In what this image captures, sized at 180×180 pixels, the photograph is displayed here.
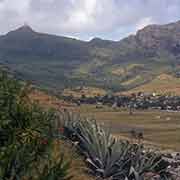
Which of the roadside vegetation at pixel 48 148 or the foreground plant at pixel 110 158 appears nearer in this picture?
the roadside vegetation at pixel 48 148

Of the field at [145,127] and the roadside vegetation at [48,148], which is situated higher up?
the roadside vegetation at [48,148]

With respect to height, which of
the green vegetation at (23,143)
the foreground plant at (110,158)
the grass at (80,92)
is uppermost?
the grass at (80,92)

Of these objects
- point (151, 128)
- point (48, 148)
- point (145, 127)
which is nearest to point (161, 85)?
point (145, 127)

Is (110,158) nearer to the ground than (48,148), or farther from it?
nearer to the ground

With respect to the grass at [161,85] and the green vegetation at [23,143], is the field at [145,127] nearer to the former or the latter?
the green vegetation at [23,143]

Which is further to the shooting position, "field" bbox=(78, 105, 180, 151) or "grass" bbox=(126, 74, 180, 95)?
"grass" bbox=(126, 74, 180, 95)

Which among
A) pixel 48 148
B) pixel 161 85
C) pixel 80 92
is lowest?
pixel 48 148

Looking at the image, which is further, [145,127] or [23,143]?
[145,127]

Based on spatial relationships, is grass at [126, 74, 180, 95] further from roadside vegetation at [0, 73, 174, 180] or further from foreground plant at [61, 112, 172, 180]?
foreground plant at [61, 112, 172, 180]

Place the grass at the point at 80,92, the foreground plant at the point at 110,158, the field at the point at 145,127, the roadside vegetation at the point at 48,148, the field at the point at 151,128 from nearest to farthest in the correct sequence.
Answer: the roadside vegetation at the point at 48,148, the foreground plant at the point at 110,158, the field at the point at 145,127, the field at the point at 151,128, the grass at the point at 80,92

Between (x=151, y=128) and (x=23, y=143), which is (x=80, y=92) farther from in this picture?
(x=23, y=143)

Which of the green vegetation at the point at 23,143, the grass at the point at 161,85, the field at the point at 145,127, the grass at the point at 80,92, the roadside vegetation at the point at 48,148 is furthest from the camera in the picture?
the grass at the point at 161,85

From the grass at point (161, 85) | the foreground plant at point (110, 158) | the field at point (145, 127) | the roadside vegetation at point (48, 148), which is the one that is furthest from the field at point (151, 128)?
the grass at point (161, 85)

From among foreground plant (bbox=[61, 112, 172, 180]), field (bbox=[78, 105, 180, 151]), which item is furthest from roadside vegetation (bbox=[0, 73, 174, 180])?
field (bbox=[78, 105, 180, 151])
